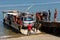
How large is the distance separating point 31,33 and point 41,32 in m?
1.67

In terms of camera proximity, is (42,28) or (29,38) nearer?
(29,38)

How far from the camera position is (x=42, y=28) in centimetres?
3484

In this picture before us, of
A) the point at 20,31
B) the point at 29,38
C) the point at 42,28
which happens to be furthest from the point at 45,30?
the point at 29,38

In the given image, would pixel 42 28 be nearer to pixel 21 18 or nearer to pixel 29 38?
pixel 21 18

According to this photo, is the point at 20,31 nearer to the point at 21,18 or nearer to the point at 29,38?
the point at 21,18

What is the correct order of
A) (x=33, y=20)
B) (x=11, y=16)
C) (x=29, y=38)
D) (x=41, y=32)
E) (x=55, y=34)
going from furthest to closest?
(x=11, y=16) < (x=33, y=20) < (x=41, y=32) < (x=55, y=34) < (x=29, y=38)

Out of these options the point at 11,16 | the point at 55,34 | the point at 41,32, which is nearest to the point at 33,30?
the point at 41,32

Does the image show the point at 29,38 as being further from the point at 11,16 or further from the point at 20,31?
the point at 11,16

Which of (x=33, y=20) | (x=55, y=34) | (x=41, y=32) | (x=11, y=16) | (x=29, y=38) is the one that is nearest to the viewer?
(x=29, y=38)

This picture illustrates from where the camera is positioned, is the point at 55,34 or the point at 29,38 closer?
the point at 29,38

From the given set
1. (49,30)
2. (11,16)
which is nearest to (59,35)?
(49,30)

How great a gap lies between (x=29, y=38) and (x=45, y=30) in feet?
18.7

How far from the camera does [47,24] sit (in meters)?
33.3

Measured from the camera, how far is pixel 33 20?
35312 mm
